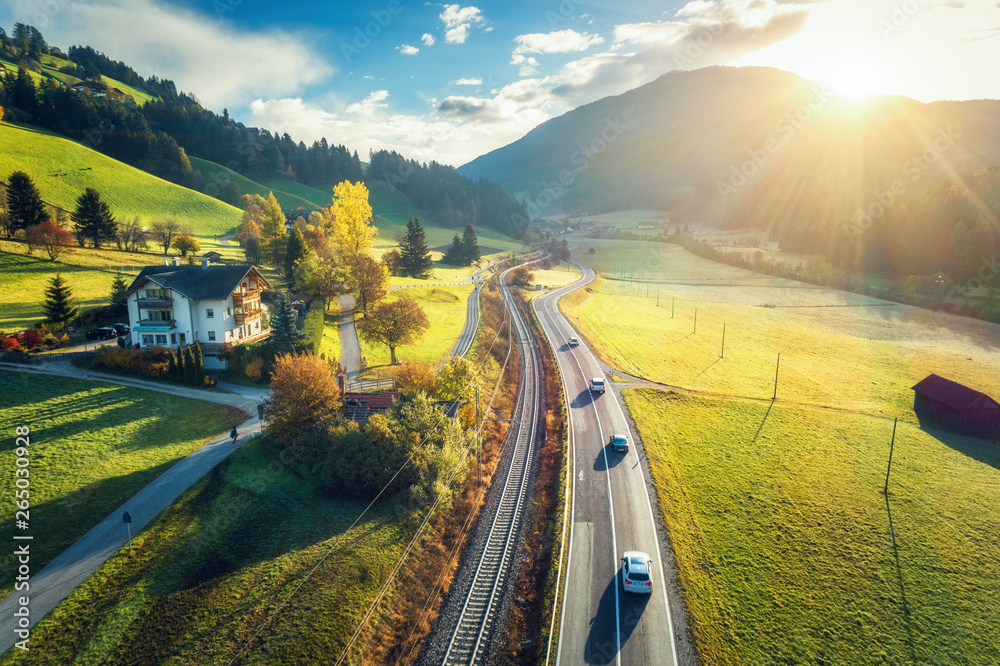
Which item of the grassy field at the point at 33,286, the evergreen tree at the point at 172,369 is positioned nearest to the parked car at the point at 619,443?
the evergreen tree at the point at 172,369

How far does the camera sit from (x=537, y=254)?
159625mm

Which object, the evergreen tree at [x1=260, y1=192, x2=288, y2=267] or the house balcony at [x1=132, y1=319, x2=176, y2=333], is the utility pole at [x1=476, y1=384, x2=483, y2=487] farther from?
the evergreen tree at [x1=260, y1=192, x2=288, y2=267]

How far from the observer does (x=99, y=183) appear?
3804 inches

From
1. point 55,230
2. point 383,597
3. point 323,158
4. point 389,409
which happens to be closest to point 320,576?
point 383,597

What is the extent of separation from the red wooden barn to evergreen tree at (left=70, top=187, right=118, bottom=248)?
4251 inches

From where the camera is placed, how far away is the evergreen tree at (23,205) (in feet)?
192

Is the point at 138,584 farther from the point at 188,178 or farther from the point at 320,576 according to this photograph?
the point at 188,178

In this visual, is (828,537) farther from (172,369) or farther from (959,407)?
A: (172,369)

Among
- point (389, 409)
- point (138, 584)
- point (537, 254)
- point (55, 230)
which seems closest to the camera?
point (138, 584)

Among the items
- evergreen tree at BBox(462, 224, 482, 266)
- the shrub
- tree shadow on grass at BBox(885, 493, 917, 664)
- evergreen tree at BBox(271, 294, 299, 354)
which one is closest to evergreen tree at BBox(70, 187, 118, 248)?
evergreen tree at BBox(271, 294, 299, 354)

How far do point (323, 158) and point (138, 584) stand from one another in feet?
651

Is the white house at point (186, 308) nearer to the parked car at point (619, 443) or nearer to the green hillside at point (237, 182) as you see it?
the parked car at point (619, 443)

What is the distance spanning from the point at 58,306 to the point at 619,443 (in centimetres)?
5434

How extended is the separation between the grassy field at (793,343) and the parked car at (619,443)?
17736mm
